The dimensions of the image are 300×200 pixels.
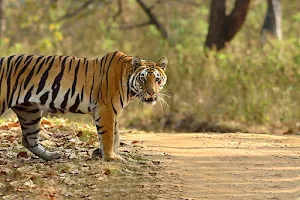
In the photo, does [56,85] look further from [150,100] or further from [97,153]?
[150,100]

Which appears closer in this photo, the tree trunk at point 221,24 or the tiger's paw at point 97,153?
the tiger's paw at point 97,153

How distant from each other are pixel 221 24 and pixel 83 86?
1049cm

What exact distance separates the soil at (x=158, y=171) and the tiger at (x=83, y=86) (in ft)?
1.10

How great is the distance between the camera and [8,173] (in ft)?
23.8

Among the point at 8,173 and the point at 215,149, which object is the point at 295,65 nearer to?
the point at 215,149

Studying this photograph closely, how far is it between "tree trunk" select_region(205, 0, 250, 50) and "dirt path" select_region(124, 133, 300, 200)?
8.49 meters

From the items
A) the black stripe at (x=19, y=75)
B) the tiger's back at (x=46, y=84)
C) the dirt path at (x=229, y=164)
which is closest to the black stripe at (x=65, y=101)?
the tiger's back at (x=46, y=84)

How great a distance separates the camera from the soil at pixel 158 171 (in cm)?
692

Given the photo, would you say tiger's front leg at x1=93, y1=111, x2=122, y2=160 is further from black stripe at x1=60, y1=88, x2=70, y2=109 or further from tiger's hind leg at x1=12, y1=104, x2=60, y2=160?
tiger's hind leg at x1=12, y1=104, x2=60, y2=160

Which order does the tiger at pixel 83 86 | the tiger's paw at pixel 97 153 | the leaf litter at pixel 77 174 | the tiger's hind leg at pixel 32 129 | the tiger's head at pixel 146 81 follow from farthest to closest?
the tiger's hind leg at pixel 32 129, the tiger's paw at pixel 97 153, the tiger at pixel 83 86, the tiger's head at pixel 146 81, the leaf litter at pixel 77 174

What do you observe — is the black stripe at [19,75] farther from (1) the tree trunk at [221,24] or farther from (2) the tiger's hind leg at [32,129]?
(1) the tree trunk at [221,24]

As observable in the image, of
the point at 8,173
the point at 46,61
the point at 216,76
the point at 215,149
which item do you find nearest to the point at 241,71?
the point at 216,76

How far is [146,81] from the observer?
25.1 ft

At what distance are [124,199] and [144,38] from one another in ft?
62.2
